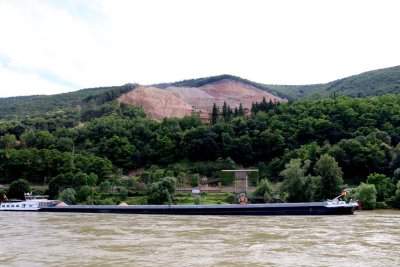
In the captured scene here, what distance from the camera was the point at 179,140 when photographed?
9700cm

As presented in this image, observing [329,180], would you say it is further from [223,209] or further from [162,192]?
[162,192]

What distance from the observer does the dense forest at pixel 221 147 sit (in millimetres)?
72562

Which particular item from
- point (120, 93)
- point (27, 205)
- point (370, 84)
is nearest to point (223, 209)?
point (27, 205)

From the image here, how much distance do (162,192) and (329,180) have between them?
2235cm

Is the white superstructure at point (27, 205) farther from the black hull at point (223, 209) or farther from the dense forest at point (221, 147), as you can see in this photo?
the dense forest at point (221, 147)

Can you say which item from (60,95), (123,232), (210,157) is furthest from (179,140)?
(60,95)

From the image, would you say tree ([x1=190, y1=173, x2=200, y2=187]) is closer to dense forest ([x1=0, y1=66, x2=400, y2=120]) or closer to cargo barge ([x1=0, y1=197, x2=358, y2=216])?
cargo barge ([x1=0, y1=197, x2=358, y2=216])

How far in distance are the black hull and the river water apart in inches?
407

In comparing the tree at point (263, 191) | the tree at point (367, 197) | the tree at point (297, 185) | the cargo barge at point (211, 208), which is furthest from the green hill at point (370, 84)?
the cargo barge at point (211, 208)

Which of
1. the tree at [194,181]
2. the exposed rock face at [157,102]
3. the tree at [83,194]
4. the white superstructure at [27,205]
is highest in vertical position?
the exposed rock face at [157,102]

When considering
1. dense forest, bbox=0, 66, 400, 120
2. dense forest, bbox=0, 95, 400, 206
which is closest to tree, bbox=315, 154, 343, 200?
dense forest, bbox=0, 95, 400, 206

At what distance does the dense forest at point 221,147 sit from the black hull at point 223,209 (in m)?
9.00

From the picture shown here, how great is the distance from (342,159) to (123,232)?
48.4 m

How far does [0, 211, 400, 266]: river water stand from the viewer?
65.8ft
